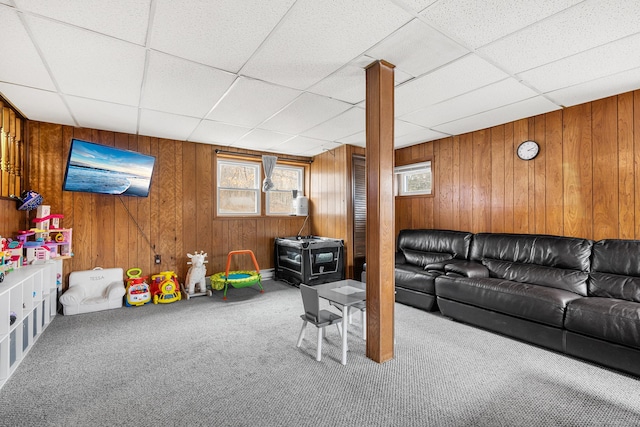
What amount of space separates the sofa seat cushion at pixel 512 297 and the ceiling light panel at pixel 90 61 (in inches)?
151

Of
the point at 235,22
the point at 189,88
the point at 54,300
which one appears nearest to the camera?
the point at 235,22

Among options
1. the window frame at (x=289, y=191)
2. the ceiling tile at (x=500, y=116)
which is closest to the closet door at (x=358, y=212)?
the window frame at (x=289, y=191)

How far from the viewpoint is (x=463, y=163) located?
4605 millimetres

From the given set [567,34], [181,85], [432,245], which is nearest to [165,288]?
[181,85]

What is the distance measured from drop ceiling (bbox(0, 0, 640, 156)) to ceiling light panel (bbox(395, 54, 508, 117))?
0.02 meters

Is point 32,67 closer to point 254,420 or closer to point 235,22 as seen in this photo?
point 235,22

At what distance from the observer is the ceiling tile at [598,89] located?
275 cm

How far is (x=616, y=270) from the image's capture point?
9.62 ft

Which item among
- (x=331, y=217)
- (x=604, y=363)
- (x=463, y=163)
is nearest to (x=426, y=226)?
Answer: (x=463, y=163)

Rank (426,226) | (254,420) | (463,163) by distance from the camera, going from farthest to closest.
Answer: (426,226), (463,163), (254,420)

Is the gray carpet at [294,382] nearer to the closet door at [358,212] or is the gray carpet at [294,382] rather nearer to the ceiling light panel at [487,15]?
the closet door at [358,212]

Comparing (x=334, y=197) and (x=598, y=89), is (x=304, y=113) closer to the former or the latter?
(x=334, y=197)

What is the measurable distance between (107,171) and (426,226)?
490 cm

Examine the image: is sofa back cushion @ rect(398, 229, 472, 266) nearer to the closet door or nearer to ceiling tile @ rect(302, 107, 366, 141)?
the closet door
